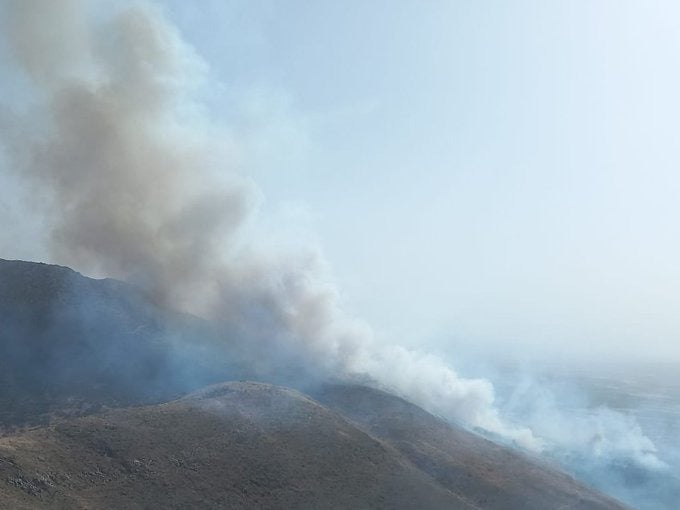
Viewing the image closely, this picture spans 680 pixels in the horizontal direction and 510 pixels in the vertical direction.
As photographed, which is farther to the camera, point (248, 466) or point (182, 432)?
point (182, 432)

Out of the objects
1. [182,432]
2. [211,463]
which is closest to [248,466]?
[211,463]

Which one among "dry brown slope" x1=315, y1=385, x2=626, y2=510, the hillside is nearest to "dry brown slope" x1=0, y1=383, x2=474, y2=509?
the hillside

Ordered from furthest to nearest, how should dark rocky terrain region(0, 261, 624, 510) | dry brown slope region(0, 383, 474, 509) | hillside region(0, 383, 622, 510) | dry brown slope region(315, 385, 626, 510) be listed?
1. dry brown slope region(315, 385, 626, 510)
2. dark rocky terrain region(0, 261, 624, 510)
3. hillside region(0, 383, 622, 510)
4. dry brown slope region(0, 383, 474, 509)

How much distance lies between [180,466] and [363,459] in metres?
14.4

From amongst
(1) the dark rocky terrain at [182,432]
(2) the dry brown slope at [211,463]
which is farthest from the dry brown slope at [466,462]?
(2) the dry brown slope at [211,463]

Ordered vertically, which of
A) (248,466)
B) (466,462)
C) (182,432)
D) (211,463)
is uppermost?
(466,462)

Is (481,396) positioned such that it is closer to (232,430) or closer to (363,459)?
(363,459)

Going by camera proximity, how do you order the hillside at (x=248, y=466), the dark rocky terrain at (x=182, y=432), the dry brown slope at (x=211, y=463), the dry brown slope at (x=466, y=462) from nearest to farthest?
the dry brown slope at (x=211, y=463)
the hillside at (x=248, y=466)
the dark rocky terrain at (x=182, y=432)
the dry brown slope at (x=466, y=462)

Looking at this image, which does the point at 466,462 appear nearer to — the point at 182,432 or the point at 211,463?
the point at 211,463

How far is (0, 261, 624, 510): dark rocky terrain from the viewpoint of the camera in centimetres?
3953

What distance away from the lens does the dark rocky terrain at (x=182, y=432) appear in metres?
39.5

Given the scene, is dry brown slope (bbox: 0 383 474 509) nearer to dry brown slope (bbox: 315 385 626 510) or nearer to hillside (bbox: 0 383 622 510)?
hillside (bbox: 0 383 622 510)

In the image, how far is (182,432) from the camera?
46.1 metres

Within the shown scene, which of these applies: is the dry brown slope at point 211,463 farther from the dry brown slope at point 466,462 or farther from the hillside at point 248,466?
the dry brown slope at point 466,462
